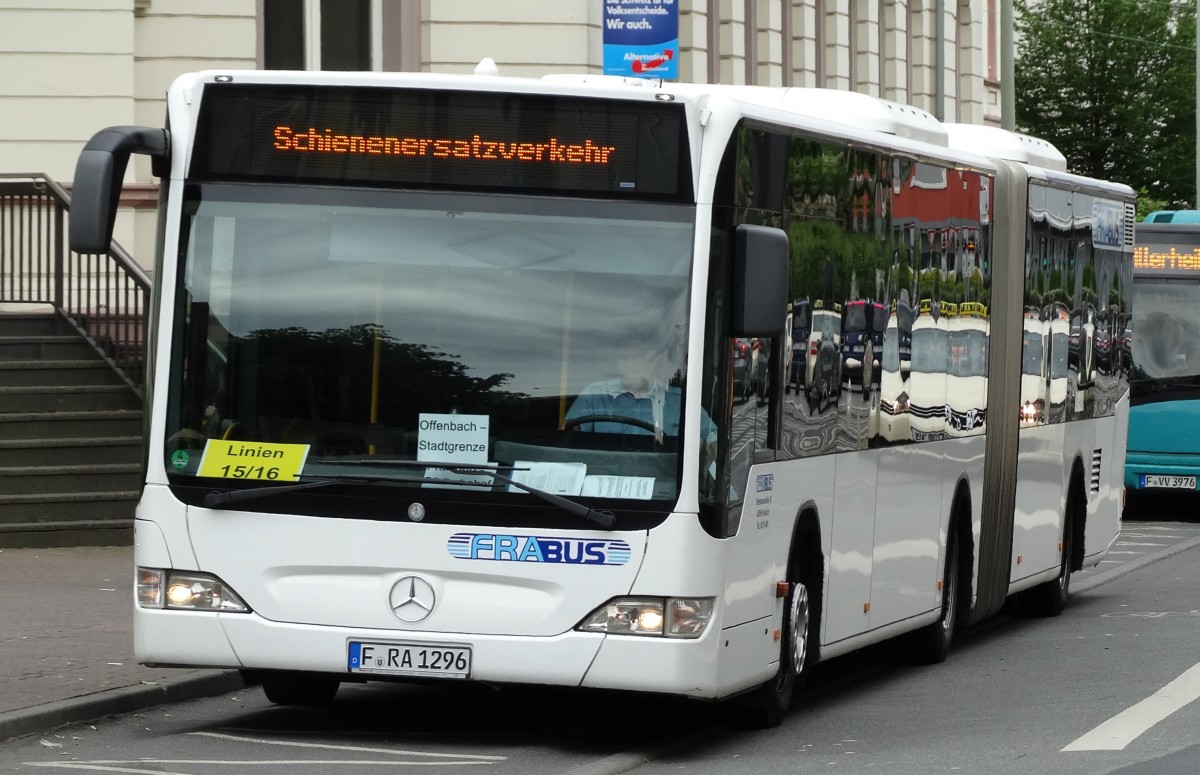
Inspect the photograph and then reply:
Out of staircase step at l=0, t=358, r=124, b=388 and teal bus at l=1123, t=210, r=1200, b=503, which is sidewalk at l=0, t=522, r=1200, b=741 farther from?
teal bus at l=1123, t=210, r=1200, b=503

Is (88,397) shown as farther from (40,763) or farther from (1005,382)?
(40,763)

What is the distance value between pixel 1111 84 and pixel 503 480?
57723 millimetres

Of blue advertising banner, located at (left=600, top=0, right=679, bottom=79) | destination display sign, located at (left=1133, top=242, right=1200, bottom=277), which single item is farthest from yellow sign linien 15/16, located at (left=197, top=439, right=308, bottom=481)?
destination display sign, located at (left=1133, top=242, right=1200, bottom=277)

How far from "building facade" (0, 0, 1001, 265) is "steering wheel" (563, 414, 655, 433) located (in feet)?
42.1

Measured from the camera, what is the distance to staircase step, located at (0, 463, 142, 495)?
1933 centimetres

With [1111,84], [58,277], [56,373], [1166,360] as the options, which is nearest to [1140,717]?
[56,373]

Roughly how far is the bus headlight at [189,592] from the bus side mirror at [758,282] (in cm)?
225

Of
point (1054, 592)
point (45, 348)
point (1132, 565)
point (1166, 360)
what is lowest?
point (1132, 565)

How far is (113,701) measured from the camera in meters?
11.2

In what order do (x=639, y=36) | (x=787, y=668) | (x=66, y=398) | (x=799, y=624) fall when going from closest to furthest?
(x=787, y=668) → (x=799, y=624) → (x=639, y=36) → (x=66, y=398)

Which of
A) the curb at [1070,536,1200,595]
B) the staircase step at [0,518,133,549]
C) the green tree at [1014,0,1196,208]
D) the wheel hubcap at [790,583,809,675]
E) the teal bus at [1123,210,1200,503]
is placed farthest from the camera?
the green tree at [1014,0,1196,208]

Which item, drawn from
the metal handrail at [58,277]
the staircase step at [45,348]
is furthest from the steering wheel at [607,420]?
the staircase step at [45,348]

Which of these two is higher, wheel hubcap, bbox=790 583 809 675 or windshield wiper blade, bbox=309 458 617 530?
windshield wiper blade, bbox=309 458 617 530

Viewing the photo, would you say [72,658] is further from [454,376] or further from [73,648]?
[454,376]
